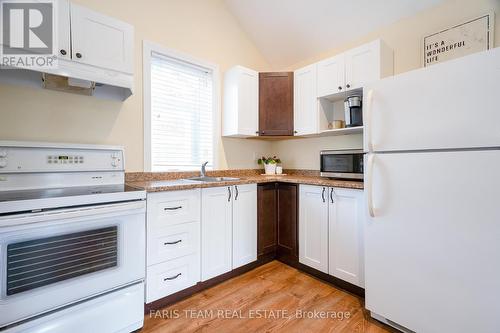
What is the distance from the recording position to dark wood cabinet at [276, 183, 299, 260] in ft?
7.85

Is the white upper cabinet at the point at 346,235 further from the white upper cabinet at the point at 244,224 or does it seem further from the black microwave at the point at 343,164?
the white upper cabinet at the point at 244,224

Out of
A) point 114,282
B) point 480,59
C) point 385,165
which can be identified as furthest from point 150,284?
point 480,59

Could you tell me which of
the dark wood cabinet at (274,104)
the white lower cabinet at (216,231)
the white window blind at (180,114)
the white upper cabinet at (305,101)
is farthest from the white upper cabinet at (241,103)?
the white lower cabinet at (216,231)

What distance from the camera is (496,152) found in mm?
1134

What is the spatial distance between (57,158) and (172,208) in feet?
2.81

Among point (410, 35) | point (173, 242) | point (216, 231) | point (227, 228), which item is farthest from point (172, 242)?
point (410, 35)

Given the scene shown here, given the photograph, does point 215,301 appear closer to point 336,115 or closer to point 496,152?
point 496,152

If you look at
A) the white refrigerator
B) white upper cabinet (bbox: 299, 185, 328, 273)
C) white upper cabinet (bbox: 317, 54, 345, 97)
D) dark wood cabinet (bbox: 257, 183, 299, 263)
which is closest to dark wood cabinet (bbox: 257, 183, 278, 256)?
dark wood cabinet (bbox: 257, 183, 299, 263)

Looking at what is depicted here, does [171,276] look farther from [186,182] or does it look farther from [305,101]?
[305,101]

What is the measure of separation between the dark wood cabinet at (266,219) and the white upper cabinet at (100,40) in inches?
63.8

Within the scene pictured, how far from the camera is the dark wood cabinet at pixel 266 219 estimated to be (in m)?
2.41

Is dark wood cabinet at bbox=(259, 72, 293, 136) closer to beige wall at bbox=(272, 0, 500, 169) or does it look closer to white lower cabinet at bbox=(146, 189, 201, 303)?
beige wall at bbox=(272, 0, 500, 169)

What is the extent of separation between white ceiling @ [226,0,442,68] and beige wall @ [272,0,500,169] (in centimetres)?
7

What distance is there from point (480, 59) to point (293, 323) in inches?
74.9
